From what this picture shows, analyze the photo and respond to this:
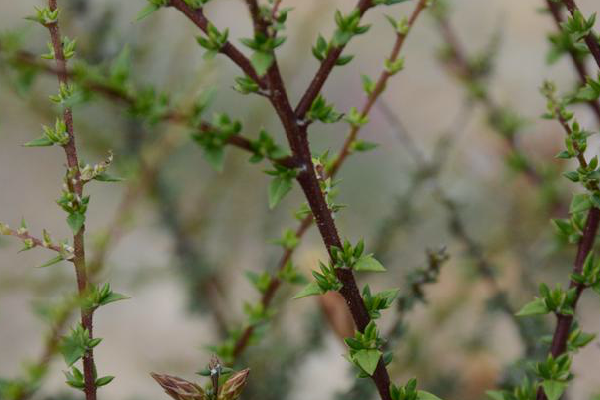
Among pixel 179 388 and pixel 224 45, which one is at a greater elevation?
pixel 224 45

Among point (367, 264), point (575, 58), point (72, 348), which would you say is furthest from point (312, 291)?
point (575, 58)

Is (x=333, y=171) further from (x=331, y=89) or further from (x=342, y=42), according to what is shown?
(x=331, y=89)

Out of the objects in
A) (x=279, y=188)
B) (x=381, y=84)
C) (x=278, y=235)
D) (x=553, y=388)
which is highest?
(x=278, y=235)

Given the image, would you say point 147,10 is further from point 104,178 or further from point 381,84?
point 381,84

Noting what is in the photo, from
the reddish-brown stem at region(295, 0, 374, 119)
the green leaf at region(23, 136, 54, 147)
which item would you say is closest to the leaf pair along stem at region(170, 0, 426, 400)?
the reddish-brown stem at region(295, 0, 374, 119)

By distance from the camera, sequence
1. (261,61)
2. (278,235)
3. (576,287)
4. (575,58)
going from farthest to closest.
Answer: (278,235)
(575,58)
(576,287)
(261,61)

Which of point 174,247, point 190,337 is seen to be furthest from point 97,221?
point 174,247

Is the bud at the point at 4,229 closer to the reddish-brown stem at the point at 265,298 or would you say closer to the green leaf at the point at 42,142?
the green leaf at the point at 42,142
